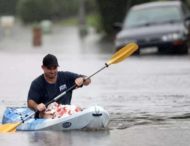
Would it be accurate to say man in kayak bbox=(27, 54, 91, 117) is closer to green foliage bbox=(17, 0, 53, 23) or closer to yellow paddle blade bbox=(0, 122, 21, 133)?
yellow paddle blade bbox=(0, 122, 21, 133)

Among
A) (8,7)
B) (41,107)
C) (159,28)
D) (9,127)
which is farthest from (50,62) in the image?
(8,7)

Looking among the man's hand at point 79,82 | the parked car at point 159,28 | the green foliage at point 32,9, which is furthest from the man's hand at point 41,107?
the green foliage at point 32,9

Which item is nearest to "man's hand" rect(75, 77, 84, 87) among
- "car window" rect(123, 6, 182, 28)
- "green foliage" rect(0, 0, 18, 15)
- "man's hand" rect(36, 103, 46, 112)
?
"man's hand" rect(36, 103, 46, 112)

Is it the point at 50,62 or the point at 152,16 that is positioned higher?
the point at 152,16

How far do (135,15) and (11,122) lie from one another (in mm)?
16025

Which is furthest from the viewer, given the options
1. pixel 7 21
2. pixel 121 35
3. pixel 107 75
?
pixel 7 21

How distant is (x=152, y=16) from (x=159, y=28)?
108 centimetres

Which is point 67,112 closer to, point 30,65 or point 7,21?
point 30,65

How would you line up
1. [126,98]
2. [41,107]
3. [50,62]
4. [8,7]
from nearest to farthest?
1. [41,107]
2. [50,62]
3. [126,98]
4. [8,7]

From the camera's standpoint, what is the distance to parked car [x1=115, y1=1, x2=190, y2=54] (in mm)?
25891

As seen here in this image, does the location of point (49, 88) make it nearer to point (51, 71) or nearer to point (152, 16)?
point (51, 71)

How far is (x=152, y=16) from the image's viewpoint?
2731 cm

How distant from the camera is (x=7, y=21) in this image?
52.0 m

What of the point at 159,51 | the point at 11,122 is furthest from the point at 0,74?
the point at 11,122
